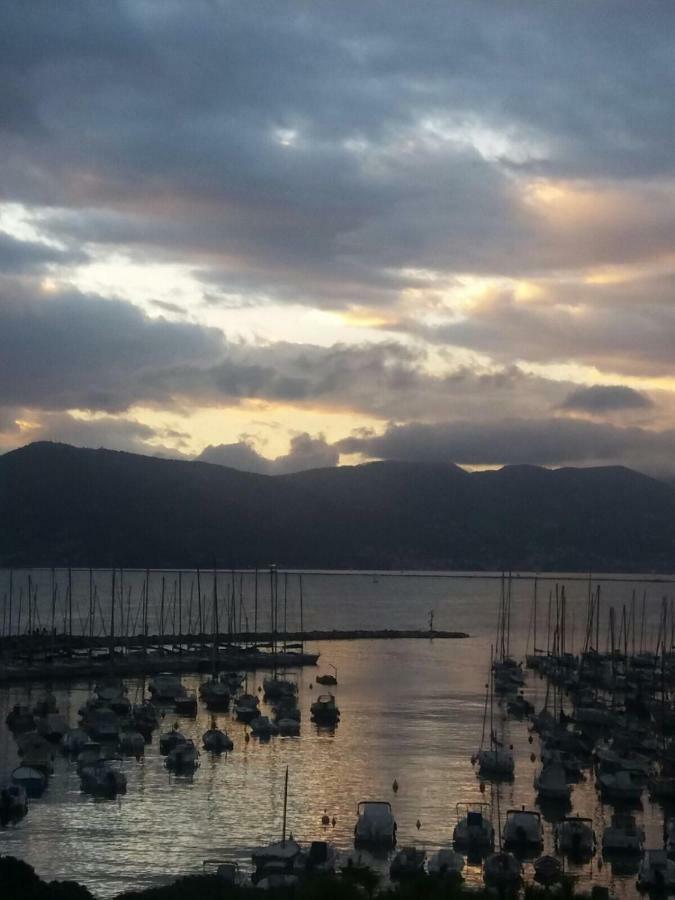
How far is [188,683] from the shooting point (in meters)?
95.2

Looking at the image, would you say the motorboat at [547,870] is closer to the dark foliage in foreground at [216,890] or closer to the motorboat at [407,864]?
the motorboat at [407,864]

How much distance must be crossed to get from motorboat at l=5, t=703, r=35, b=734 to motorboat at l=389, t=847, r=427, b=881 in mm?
32173

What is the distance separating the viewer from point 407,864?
1570 inches

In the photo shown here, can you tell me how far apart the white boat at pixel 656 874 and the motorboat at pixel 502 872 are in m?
3.77

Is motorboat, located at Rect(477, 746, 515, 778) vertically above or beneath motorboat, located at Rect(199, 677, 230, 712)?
above

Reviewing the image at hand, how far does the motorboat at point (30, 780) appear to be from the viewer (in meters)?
51.7

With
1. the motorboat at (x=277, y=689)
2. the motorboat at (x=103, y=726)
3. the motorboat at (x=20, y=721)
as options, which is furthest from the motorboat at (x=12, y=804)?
the motorboat at (x=277, y=689)

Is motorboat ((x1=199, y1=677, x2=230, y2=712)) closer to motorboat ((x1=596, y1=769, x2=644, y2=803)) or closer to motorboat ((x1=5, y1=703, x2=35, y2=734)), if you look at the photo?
motorboat ((x1=5, y1=703, x2=35, y2=734))

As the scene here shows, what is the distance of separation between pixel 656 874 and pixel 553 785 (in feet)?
45.0

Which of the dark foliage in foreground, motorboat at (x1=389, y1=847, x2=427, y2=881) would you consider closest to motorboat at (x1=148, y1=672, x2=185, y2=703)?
motorboat at (x1=389, y1=847, x2=427, y2=881)

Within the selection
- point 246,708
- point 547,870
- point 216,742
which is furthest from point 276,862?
point 246,708

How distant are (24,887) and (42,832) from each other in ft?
48.6

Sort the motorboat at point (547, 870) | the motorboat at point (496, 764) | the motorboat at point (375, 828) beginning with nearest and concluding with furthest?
1. the motorboat at point (547, 870)
2. the motorboat at point (375, 828)
3. the motorboat at point (496, 764)

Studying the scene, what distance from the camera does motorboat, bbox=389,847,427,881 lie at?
39.4 metres
